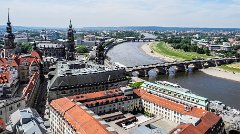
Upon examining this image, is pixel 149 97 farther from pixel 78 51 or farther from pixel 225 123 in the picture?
pixel 78 51

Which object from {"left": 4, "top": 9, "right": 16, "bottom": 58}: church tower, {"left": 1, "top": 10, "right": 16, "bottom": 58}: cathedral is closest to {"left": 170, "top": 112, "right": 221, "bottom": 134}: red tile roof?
{"left": 1, "top": 10, "right": 16, "bottom": 58}: cathedral

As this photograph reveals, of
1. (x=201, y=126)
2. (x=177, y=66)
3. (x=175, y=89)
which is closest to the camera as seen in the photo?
(x=201, y=126)

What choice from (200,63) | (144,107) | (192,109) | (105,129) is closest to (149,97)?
(144,107)

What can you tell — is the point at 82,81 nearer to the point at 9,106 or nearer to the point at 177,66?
the point at 9,106

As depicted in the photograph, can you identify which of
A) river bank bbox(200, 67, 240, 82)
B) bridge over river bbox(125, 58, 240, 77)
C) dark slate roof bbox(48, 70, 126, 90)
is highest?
dark slate roof bbox(48, 70, 126, 90)

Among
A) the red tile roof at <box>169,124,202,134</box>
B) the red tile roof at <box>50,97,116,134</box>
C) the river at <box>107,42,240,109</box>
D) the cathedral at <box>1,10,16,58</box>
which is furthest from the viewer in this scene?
the cathedral at <box>1,10,16,58</box>

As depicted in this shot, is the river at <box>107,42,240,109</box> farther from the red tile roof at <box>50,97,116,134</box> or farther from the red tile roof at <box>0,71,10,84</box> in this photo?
the red tile roof at <box>0,71,10,84</box>

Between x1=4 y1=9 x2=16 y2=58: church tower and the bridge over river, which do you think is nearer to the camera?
x1=4 y1=9 x2=16 y2=58: church tower

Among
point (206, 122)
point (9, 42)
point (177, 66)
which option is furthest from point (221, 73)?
point (9, 42)
